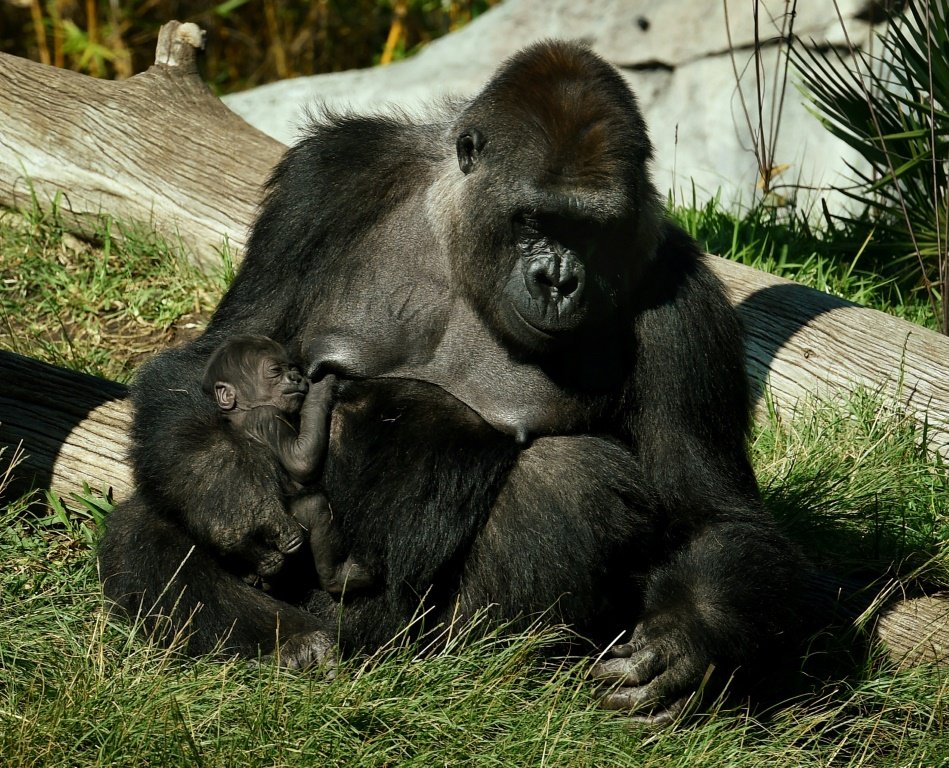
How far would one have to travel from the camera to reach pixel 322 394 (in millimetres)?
4254

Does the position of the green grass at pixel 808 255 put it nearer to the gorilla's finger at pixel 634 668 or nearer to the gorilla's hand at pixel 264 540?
the gorilla's finger at pixel 634 668

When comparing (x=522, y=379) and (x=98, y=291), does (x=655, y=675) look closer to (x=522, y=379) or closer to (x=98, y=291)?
(x=522, y=379)

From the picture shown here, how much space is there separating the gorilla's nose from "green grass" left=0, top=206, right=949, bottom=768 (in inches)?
44.5

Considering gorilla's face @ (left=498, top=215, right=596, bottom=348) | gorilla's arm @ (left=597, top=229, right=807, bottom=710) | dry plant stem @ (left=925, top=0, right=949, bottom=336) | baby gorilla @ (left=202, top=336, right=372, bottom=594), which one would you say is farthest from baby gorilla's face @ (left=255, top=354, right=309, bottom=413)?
dry plant stem @ (left=925, top=0, right=949, bottom=336)

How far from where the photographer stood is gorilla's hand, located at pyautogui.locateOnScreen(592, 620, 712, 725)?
402 centimetres

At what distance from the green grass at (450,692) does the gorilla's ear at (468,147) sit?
5.34 ft

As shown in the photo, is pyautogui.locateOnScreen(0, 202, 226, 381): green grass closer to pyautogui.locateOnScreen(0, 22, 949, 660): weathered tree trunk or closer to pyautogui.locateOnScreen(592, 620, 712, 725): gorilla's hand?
pyautogui.locateOnScreen(0, 22, 949, 660): weathered tree trunk

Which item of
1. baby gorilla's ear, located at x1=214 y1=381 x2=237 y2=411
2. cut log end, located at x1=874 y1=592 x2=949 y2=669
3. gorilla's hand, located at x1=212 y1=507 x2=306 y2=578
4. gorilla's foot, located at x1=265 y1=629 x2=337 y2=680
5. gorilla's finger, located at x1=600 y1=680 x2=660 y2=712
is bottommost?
cut log end, located at x1=874 y1=592 x2=949 y2=669

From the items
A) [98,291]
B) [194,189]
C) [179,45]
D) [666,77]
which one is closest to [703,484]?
[194,189]

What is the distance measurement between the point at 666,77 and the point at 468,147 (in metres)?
8.71

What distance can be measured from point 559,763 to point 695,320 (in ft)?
5.57

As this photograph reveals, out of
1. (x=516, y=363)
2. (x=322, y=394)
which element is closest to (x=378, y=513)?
(x=322, y=394)

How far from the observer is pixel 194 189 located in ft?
22.8

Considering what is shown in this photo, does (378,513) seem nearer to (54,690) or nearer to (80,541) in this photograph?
(54,690)
